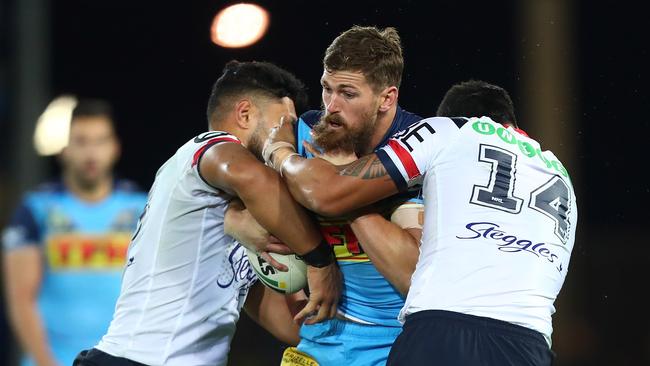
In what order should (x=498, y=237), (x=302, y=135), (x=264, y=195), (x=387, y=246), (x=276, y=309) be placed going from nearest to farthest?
(x=498, y=237), (x=387, y=246), (x=264, y=195), (x=302, y=135), (x=276, y=309)

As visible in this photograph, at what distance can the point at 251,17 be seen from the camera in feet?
18.7

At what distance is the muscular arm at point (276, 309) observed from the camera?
15.8ft

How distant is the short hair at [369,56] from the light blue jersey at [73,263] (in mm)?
3195

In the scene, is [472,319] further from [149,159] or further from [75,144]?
[149,159]

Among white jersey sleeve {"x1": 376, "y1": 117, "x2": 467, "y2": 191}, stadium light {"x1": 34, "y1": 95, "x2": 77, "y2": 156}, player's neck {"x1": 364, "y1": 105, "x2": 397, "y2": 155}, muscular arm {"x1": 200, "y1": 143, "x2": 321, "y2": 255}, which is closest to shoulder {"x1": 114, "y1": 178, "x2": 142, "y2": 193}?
stadium light {"x1": 34, "y1": 95, "x2": 77, "y2": 156}

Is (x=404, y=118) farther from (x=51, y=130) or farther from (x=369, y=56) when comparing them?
(x=51, y=130)

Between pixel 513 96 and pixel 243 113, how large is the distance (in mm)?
2852

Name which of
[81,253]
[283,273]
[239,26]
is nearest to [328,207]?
[283,273]

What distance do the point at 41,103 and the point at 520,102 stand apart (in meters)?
4.69

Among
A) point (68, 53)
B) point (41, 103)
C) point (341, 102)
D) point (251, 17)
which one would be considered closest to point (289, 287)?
point (341, 102)

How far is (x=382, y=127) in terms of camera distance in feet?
14.0

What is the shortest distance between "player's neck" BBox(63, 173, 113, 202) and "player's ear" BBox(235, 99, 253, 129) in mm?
2620

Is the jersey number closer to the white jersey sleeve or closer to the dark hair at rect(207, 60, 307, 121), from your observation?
the white jersey sleeve

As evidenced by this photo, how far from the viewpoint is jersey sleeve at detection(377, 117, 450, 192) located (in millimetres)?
3840
